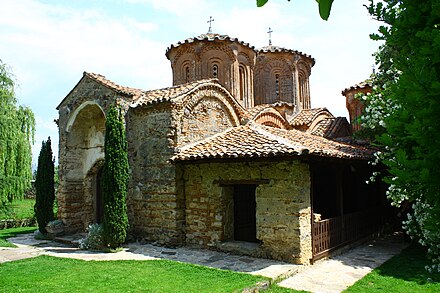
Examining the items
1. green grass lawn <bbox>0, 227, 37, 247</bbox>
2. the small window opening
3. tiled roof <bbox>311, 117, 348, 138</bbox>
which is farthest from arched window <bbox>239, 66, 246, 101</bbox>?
green grass lawn <bbox>0, 227, 37, 247</bbox>

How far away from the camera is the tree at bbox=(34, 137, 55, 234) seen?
1139cm

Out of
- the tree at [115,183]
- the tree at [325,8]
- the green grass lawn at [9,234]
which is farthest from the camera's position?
the green grass lawn at [9,234]

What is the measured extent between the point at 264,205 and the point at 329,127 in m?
8.33

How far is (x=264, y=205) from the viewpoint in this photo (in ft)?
25.6

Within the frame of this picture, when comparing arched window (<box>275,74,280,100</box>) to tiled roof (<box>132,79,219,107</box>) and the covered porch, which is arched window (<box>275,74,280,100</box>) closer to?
the covered porch

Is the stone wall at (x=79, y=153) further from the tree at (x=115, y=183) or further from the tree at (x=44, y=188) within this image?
the tree at (x=115, y=183)

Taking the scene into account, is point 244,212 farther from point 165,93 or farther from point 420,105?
point 420,105

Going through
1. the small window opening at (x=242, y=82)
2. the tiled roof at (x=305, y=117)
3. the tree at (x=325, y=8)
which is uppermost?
the small window opening at (x=242, y=82)

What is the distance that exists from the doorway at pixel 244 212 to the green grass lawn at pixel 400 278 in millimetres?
3638

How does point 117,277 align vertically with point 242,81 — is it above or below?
below

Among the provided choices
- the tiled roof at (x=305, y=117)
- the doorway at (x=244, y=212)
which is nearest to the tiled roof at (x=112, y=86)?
the doorway at (x=244, y=212)

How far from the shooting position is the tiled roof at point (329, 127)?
1462 centimetres

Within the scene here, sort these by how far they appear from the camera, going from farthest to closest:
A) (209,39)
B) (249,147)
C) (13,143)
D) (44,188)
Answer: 1. (209,39)
2. (13,143)
3. (44,188)
4. (249,147)

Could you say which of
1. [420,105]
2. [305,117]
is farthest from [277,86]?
[420,105]
